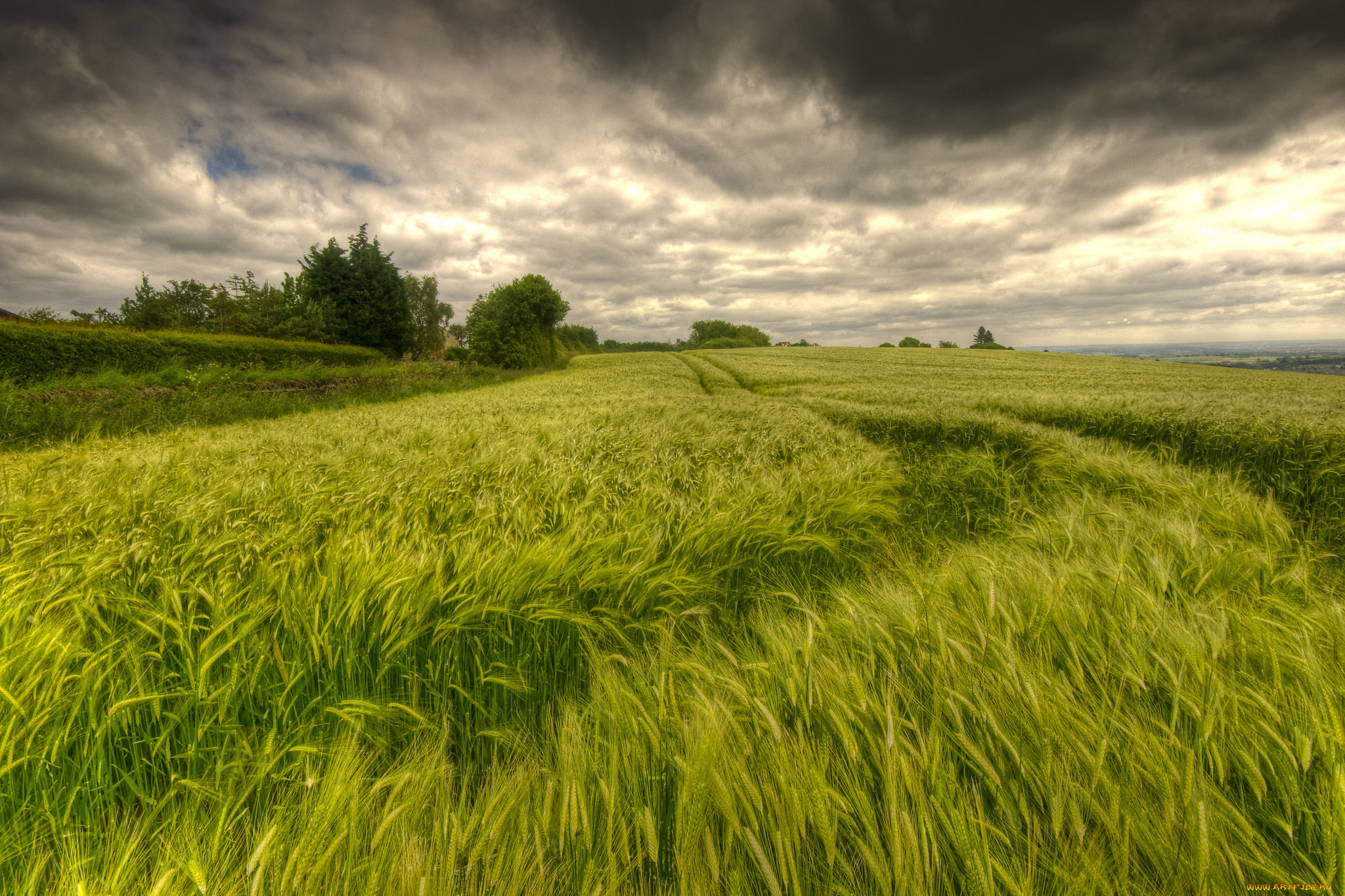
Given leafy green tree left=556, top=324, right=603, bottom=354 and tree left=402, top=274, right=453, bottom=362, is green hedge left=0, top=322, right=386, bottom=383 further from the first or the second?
leafy green tree left=556, top=324, right=603, bottom=354

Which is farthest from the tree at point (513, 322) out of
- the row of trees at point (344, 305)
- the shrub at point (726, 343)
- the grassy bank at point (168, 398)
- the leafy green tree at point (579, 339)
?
the shrub at point (726, 343)

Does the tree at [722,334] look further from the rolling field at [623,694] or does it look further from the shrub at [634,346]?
the rolling field at [623,694]

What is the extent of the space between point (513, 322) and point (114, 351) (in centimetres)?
2472

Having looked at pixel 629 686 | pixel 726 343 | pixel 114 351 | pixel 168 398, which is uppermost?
pixel 726 343

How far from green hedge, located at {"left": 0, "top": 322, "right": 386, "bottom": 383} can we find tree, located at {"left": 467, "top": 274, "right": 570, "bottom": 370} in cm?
1629

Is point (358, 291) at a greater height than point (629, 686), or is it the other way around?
point (358, 291)

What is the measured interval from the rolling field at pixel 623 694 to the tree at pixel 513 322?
108 ft

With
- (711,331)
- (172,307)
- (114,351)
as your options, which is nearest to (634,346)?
(711,331)

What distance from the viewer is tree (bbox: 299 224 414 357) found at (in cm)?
2936

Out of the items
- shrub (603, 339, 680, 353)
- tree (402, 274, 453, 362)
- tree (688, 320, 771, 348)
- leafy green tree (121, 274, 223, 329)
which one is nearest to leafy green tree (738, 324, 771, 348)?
tree (688, 320, 771, 348)

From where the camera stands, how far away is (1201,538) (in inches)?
93.0

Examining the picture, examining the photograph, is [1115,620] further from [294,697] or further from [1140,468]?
[1140,468]

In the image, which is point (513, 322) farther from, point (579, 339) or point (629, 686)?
point (579, 339)

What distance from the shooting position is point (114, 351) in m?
11.4
